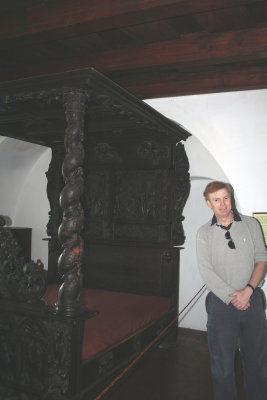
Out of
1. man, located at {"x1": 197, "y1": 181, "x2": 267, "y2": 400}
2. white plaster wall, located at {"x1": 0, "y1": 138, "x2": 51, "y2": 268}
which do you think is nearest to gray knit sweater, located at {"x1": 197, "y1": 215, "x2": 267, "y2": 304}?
man, located at {"x1": 197, "y1": 181, "x2": 267, "y2": 400}

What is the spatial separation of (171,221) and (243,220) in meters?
2.46

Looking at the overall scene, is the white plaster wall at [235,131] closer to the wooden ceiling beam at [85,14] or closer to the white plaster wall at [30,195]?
the wooden ceiling beam at [85,14]

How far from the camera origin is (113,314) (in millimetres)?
4188

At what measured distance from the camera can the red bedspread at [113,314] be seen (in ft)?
11.3

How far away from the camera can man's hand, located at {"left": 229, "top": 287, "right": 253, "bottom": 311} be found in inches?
109

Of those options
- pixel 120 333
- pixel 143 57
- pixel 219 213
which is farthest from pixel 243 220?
pixel 143 57

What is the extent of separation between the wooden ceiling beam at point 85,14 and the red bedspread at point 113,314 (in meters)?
2.48

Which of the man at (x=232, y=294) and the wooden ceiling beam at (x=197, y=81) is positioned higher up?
the wooden ceiling beam at (x=197, y=81)

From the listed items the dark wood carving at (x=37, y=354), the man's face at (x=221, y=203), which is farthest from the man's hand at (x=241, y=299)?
the dark wood carving at (x=37, y=354)

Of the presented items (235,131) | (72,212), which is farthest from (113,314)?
(235,131)

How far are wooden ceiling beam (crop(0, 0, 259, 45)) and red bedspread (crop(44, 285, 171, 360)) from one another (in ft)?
8.14

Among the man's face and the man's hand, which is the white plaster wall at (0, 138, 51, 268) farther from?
the man's hand

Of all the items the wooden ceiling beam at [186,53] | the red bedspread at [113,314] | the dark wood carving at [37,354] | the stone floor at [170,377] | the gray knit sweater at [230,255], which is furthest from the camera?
the stone floor at [170,377]

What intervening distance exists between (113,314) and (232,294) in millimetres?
1716
